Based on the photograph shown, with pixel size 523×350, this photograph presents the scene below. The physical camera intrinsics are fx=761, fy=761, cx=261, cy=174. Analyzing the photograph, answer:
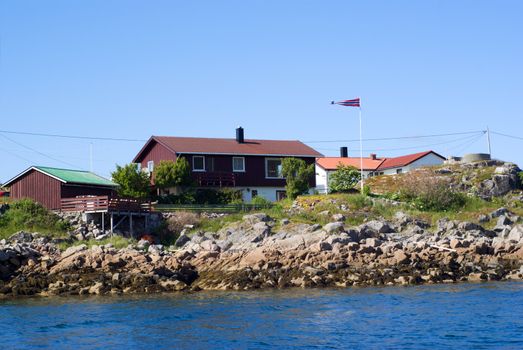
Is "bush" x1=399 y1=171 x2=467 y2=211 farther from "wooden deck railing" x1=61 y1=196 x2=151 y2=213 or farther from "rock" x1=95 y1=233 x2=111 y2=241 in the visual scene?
"rock" x1=95 y1=233 x2=111 y2=241

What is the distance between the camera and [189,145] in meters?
55.8

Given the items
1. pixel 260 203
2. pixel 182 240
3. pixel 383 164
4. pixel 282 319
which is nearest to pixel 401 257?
pixel 282 319

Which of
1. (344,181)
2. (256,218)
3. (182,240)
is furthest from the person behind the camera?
(344,181)

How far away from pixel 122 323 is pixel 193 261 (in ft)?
38.3

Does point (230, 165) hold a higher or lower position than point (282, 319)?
higher

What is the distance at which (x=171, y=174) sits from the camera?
167 feet

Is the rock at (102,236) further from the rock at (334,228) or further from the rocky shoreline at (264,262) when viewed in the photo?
the rock at (334,228)

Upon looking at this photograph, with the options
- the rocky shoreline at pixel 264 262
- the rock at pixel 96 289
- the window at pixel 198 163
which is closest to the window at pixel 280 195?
the window at pixel 198 163

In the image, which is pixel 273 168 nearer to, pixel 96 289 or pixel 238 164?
pixel 238 164

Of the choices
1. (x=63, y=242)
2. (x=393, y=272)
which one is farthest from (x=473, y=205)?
(x=63, y=242)

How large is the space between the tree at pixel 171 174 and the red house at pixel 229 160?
194 centimetres

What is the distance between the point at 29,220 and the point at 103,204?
13.7ft

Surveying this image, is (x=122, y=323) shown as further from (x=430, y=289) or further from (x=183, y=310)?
(x=430, y=289)

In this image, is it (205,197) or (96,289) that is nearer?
(96,289)
